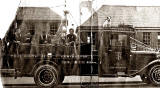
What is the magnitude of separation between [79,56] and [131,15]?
16.8 inches

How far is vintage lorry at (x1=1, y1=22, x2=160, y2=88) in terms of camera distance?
200cm

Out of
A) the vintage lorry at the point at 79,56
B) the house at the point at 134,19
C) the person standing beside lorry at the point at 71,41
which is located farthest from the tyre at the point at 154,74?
the person standing beside lorry at the point at 71,41

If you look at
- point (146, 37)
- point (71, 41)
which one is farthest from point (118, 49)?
point (71, 41)

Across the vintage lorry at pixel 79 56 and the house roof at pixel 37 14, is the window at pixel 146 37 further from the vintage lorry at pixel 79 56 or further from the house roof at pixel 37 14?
the house roof at pixel 37 14

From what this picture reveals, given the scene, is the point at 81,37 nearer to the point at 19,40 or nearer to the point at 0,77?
the point at 19,40

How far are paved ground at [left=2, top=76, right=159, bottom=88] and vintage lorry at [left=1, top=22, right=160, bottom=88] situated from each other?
1.2 inches

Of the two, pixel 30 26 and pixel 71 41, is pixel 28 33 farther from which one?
pixel 71 41

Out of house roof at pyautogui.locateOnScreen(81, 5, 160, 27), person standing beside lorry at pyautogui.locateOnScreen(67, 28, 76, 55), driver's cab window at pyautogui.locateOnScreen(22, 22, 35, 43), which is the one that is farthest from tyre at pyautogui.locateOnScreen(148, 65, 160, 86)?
driver's cab window at pyautogui.locateOnScreen(22, 22, 35, 43)

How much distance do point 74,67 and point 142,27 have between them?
50cm

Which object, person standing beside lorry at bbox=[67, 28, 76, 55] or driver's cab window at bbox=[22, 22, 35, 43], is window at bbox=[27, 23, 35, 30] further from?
person standing beside lorry at bbox=[67, 28, 76, 55]

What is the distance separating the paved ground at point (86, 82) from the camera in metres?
2.03

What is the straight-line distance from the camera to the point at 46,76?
6.53 feet

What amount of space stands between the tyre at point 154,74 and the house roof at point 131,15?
0.27 m

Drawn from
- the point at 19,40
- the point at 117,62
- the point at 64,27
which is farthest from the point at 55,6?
the point at 117,62
